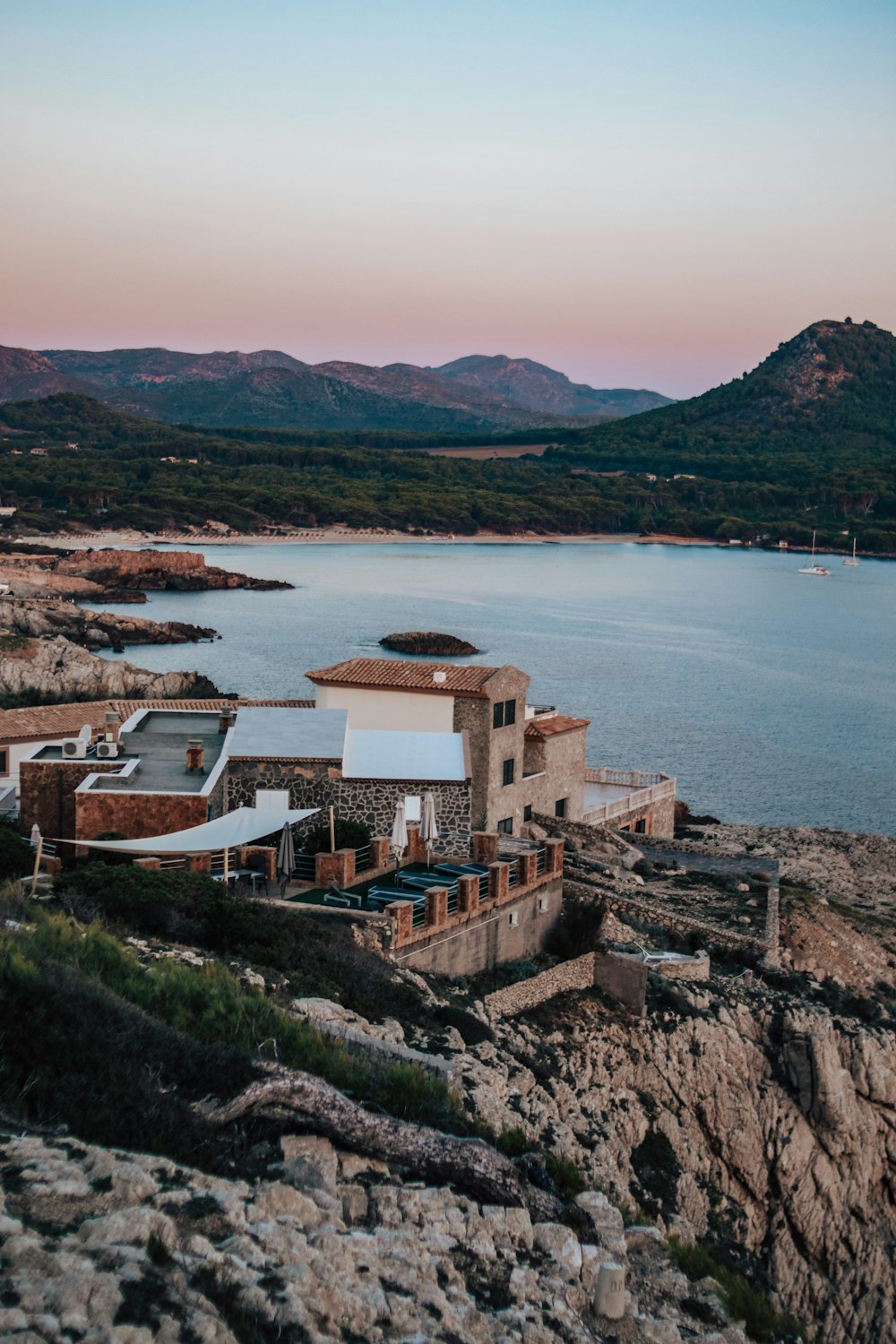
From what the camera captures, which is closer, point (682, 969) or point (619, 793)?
point (682, 969)

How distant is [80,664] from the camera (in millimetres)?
39844

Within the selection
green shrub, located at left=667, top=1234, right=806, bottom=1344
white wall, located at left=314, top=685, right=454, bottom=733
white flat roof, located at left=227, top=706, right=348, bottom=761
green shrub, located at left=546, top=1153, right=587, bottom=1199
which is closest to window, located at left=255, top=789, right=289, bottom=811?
white flat roof, located at left=227, top=706, right=348, bottom=761

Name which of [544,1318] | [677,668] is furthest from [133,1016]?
[677,668]

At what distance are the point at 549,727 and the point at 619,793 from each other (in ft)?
17.0

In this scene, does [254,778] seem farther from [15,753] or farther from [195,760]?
[15,753]

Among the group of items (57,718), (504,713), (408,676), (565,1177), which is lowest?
(57,718)

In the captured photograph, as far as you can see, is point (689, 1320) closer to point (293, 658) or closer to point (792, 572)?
→ point (293, 658)

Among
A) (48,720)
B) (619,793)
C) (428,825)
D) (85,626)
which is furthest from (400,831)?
(85,626)

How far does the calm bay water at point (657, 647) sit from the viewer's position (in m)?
38.3

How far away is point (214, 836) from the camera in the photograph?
41.4ft

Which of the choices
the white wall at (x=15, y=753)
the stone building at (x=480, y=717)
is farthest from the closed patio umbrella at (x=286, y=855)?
the white wall at (x=15, y=753)

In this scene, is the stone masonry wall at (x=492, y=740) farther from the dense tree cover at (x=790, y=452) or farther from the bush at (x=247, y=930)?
the dense tree cover at (x=790, y=452)

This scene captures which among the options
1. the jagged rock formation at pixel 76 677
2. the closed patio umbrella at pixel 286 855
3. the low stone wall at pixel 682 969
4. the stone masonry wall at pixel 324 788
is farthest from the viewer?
the jagged rock formation at pixel 76 677

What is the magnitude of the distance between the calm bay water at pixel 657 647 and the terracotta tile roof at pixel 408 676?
50.6 feet
